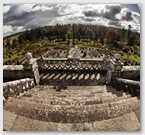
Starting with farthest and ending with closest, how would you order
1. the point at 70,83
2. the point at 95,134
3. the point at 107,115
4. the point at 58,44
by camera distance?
the point at 70,83, the point at 58,44, the point at 95,134, the point at 107,115

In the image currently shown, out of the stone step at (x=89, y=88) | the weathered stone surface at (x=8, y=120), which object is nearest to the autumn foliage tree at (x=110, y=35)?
the stone step at (x=89, y=88)

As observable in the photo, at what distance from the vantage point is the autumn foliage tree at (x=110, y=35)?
4.50m

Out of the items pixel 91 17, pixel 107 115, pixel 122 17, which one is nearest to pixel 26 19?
pixel 91 17

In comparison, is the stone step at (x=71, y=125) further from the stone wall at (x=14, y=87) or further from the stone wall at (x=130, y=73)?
the stone wall at (x=130, y=73)

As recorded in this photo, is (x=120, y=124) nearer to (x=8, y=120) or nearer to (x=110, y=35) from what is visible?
(x=110, y=35)

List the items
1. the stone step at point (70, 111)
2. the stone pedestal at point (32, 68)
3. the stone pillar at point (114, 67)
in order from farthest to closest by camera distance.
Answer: the stone pedestal at point (32, 68) → the stone pillar at point (114, 67) → the stone step at point (70, 111)

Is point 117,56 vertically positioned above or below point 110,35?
below

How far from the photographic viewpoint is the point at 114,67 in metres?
4.77

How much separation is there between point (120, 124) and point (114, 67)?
1.10 m

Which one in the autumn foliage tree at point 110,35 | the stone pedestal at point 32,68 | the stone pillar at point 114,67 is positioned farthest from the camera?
the stone pedestal at point 32,68

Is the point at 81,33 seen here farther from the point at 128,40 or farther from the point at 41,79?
the point at 41,79

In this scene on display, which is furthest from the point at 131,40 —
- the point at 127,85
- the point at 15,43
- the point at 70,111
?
the point at 15,43

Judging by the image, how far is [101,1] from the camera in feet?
14.5

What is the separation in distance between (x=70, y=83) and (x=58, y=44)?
732mm
